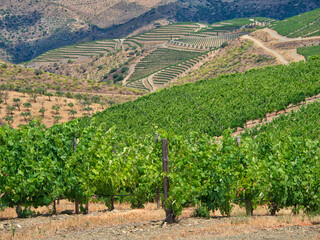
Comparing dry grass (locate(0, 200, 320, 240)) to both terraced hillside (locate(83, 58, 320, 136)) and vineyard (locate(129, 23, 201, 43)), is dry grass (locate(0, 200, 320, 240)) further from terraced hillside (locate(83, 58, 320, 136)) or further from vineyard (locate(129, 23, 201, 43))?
vineyard (locate(129, 23, 201, 43))

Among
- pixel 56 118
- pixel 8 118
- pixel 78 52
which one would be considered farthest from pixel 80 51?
pixel 8 118

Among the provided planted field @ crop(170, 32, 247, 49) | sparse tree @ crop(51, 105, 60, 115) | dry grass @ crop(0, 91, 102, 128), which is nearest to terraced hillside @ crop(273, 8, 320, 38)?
planted field @ crop(170, 32, 247, 49)

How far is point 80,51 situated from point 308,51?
119 meters

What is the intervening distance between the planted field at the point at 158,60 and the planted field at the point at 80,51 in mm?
36397

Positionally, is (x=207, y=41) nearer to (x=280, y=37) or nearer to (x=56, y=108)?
(x=280, y=37)

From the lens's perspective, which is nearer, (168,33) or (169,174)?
(169,174)

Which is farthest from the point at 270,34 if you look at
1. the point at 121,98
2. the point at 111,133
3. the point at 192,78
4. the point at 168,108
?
the point at 111,133

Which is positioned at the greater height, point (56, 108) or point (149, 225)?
point (56, 108)

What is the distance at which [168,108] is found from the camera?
47.3 m

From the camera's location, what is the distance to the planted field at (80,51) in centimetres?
16800

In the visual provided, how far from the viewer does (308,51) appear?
76812 mm

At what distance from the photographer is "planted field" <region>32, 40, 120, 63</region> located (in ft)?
551

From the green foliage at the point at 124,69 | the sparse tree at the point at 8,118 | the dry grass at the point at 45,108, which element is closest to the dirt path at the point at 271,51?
the dry grass at the point at 45,108

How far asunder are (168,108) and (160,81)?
60.1 meters
